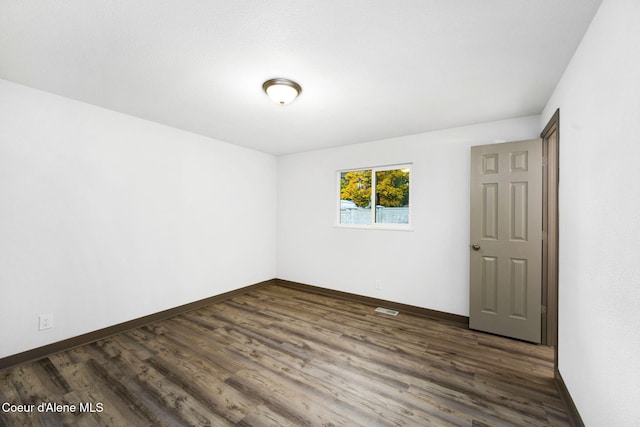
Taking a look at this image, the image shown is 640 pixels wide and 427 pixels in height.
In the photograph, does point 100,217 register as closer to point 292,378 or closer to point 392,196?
point 292,378

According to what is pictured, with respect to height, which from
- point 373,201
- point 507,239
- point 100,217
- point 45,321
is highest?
point 373,201

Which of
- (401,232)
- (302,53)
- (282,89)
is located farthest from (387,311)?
(302,53)

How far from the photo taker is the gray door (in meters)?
2.76

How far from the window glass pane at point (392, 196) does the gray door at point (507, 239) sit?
901mm

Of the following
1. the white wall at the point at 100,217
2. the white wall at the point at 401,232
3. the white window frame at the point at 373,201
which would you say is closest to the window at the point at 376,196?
the white window frame at the point at 373,201

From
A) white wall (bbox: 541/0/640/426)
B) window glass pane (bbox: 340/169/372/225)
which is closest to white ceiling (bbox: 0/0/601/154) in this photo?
white wall (bbox: 541/0/640/426)

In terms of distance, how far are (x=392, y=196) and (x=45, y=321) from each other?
13.4 ft

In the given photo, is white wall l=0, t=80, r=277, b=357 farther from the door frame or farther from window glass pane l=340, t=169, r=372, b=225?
the door frame

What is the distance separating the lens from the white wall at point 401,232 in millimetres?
3273

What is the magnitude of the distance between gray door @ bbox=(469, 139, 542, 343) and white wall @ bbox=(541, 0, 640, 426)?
0.88 meters

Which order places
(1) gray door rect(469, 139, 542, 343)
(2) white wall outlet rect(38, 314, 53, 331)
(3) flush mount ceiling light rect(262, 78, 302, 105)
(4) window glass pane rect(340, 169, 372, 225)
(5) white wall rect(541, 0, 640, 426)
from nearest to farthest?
(5) white wall rect(541, 0, 640, 426) → (3) flush mount ceiling light rect(262, 78, 302, 105) → (2) white wall outlet rect(38, 314, 53, 331) → (1) gray door rect(469, 139, 542, 343) → (4) window glass pane rect(340, 169, 372, 225)

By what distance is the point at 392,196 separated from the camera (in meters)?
3.89

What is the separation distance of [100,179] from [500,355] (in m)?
4.41

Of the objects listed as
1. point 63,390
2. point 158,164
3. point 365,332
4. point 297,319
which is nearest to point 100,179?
point 158,164
